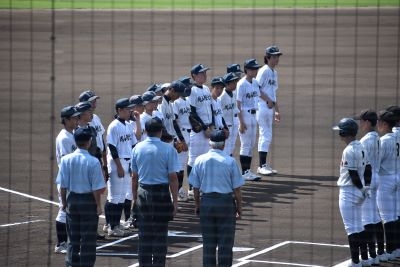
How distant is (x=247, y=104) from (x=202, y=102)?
146 cm

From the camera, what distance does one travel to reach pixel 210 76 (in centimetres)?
2523

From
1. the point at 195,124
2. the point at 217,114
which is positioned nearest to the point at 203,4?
the point at 217,114

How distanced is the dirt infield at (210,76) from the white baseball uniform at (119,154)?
709mm

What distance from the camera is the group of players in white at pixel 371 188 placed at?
10953 mm

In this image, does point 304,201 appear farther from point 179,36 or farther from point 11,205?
point 179,36

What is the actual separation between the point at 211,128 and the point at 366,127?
343 cm

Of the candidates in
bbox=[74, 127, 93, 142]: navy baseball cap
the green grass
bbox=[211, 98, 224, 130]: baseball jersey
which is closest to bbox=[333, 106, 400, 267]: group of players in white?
bbox=[74, 127, 93, 142]: navy baseball cap

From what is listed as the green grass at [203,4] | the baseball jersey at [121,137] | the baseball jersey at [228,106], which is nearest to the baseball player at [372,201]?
the baseball jersey at [121,137]

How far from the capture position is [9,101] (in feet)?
74.8

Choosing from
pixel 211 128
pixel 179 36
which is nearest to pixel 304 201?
pixel 211 128

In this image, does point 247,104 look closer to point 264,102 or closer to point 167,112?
point 264,102

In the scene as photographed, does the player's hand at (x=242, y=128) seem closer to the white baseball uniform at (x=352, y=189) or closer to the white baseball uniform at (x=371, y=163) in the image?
the white baseball uniform at (x=371, y=163)

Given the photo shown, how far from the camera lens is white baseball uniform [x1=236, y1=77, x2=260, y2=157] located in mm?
15672

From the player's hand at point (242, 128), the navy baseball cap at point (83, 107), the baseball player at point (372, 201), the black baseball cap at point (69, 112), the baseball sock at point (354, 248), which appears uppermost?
the navy baseball cap at point (83, 107)
